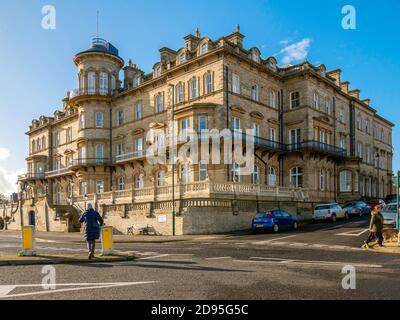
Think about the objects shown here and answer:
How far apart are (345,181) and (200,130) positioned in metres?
21.6

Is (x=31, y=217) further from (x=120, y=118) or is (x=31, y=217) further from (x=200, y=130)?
(x=200, y=130)

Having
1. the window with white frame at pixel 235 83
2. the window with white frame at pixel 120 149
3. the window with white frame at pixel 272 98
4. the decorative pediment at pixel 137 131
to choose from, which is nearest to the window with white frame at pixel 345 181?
the window with white frame at pixel 272 98

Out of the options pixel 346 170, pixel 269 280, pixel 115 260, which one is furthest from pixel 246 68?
pixel 269 280

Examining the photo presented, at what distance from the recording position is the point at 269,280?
28.0 feet

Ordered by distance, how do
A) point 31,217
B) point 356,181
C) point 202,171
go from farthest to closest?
point 356,181 < point 31,217 < point 202,171

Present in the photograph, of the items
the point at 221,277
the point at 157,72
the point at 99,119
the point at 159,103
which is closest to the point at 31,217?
the point at 99,119

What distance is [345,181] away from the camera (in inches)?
1745

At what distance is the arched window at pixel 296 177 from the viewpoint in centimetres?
3831

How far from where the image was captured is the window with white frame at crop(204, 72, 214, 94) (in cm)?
3309
